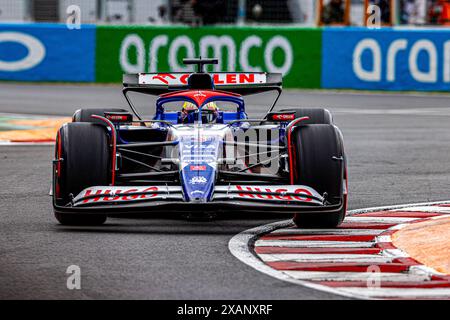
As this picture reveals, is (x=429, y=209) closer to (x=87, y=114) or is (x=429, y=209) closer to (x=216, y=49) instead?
(x=87, y=114)

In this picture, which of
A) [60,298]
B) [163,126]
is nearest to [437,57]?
[163,126]

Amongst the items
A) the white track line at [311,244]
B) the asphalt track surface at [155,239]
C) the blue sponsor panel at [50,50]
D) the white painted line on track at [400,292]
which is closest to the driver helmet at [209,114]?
the asphalt track surface at [155,239]

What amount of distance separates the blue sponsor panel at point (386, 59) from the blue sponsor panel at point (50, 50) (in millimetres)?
5544

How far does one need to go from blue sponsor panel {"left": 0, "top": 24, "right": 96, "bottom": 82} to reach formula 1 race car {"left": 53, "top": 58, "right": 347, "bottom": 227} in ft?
57.3

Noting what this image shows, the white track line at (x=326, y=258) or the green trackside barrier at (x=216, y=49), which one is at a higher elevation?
the green trackside barrier at (x=216, y=49)

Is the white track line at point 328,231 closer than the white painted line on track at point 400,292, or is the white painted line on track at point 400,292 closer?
the white painted line on track at point 400,292

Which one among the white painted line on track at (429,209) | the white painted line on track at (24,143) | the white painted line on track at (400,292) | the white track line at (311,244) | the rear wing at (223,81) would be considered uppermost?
the rear wing at (223,81)

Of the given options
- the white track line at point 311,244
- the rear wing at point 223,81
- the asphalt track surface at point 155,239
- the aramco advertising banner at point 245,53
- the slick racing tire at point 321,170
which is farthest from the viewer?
the aramco advertising banner at point 245,53

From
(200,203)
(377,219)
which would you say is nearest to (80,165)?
(200,203)

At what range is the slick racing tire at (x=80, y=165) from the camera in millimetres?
10102

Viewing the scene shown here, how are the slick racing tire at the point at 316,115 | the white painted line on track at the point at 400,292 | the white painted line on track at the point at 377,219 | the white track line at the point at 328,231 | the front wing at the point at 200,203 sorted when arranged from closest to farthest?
the white painted line on track at the point at 400,292 → the front wing at the point at 200,203 → the white track line at the point at 328,231 → the white painted line on track at the point at 377,219 → the slick racing tire at the point at 316,115

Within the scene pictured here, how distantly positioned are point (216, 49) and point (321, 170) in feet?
60.0

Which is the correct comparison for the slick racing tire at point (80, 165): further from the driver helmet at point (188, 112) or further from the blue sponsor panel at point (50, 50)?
the blue sponsor panel at point (50, 50)
